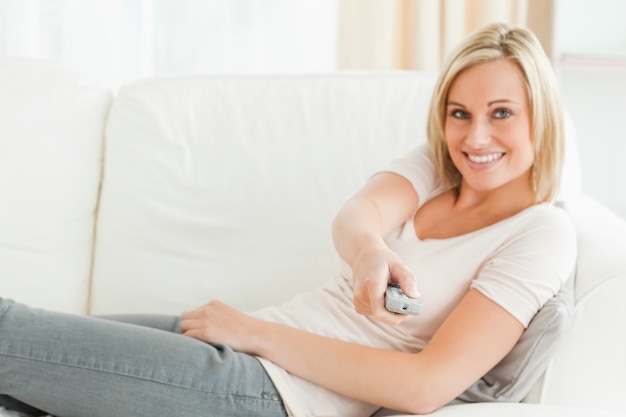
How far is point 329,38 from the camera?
2.77m

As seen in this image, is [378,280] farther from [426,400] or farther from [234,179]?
[234,179]

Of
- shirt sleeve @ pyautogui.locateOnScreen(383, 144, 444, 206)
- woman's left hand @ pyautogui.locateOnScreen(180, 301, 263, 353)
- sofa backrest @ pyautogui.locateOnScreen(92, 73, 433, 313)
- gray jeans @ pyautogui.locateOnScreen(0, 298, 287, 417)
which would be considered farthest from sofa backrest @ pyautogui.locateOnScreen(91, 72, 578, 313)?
gray jeans @ pyautogui.locateOnScreen(0, 298, 287, 417)

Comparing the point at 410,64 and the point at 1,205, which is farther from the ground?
the point at 410,64

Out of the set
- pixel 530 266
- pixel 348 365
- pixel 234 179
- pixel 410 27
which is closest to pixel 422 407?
pixel 348 365

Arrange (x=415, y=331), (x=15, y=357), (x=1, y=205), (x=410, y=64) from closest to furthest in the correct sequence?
(x=15, y=357), (x=415, y=331), (x=1, y=205), (x=410, y=64)

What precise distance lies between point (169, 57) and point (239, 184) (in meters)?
1.12

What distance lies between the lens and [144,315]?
1.58 m

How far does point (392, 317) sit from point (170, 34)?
6.09ft

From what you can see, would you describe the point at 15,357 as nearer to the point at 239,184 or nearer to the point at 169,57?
the point at 239,184

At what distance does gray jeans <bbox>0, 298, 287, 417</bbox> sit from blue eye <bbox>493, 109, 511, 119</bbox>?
60cm

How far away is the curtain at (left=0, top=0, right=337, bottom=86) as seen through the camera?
8.77 feet

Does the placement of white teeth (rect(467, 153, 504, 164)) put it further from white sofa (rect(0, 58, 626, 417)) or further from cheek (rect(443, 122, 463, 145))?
white sofa (rect(0, 58, 626, 417))

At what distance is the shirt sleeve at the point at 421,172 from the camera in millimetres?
1561

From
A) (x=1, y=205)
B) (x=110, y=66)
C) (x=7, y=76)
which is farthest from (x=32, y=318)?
(x=110, y=66)
